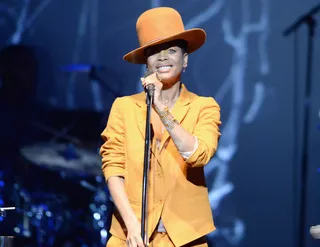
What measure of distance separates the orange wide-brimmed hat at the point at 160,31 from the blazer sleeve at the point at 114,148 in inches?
10.0

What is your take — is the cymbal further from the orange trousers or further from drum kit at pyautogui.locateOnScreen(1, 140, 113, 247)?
the orange trousers

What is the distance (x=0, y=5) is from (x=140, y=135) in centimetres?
226

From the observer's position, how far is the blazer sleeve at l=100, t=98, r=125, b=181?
8.13ft

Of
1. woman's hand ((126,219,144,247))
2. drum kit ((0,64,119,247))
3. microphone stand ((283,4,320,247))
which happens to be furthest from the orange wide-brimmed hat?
drum kit ((0,64,119,247))

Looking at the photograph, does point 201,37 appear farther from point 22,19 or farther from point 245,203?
point 22,19

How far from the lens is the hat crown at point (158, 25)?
254 cm

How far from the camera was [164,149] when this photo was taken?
8.04ft

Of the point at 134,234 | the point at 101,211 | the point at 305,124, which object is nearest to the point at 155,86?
the point at 134,234

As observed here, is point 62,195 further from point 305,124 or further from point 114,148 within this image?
point 114,148

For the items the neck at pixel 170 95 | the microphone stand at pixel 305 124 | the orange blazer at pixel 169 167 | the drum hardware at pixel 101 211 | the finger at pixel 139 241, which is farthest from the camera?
the drum hardware at pixel 101 211

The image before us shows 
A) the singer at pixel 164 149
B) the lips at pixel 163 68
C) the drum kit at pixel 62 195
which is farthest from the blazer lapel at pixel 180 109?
the drum kit at pixel 62 195

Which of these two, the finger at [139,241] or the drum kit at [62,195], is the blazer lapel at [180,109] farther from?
the drum kit at [62,195]

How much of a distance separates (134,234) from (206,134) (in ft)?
1.41

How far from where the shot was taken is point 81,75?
14.0ft
